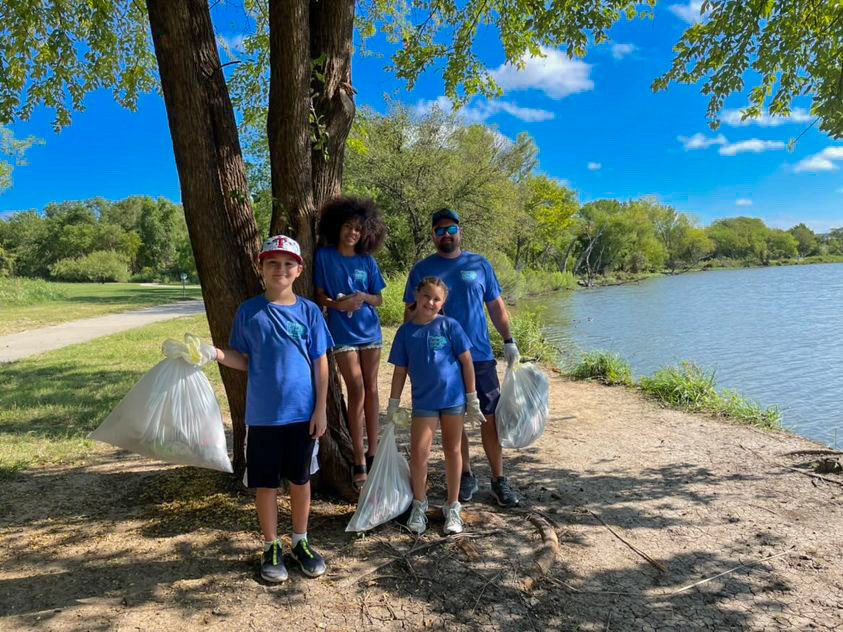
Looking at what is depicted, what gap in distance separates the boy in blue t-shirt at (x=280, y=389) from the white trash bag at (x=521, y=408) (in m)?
1.40

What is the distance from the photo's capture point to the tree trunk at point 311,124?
10.1ft

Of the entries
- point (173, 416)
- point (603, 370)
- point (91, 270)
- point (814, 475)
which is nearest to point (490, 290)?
point (173, 416)

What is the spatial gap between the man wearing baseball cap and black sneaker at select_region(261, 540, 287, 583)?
1413mm

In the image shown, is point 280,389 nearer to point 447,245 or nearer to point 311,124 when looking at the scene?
point 447,245

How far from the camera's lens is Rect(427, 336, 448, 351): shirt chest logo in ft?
9.91

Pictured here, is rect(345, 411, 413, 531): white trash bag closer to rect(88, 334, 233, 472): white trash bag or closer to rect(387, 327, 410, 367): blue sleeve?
rect(387, 327, 410, 367): blue sleeve

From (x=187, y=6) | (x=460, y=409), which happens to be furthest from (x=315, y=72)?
(x=460, y=409)

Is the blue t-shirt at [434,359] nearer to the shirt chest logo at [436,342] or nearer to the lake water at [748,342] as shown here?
the shirt chest logo at [436,342]

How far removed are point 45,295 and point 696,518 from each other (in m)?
28.6

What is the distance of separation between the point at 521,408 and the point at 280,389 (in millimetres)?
1747

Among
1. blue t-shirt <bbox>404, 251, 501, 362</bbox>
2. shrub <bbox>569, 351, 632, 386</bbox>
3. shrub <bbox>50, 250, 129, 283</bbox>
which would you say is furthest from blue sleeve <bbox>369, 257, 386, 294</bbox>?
shrub <bbox>50, 250, 129, 283</bbox>

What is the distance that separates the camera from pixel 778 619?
7.87ft

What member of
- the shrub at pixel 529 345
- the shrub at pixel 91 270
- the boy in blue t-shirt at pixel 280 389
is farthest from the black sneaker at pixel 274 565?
the shrub at pixel 91 270

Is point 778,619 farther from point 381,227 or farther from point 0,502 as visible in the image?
point 0,502
